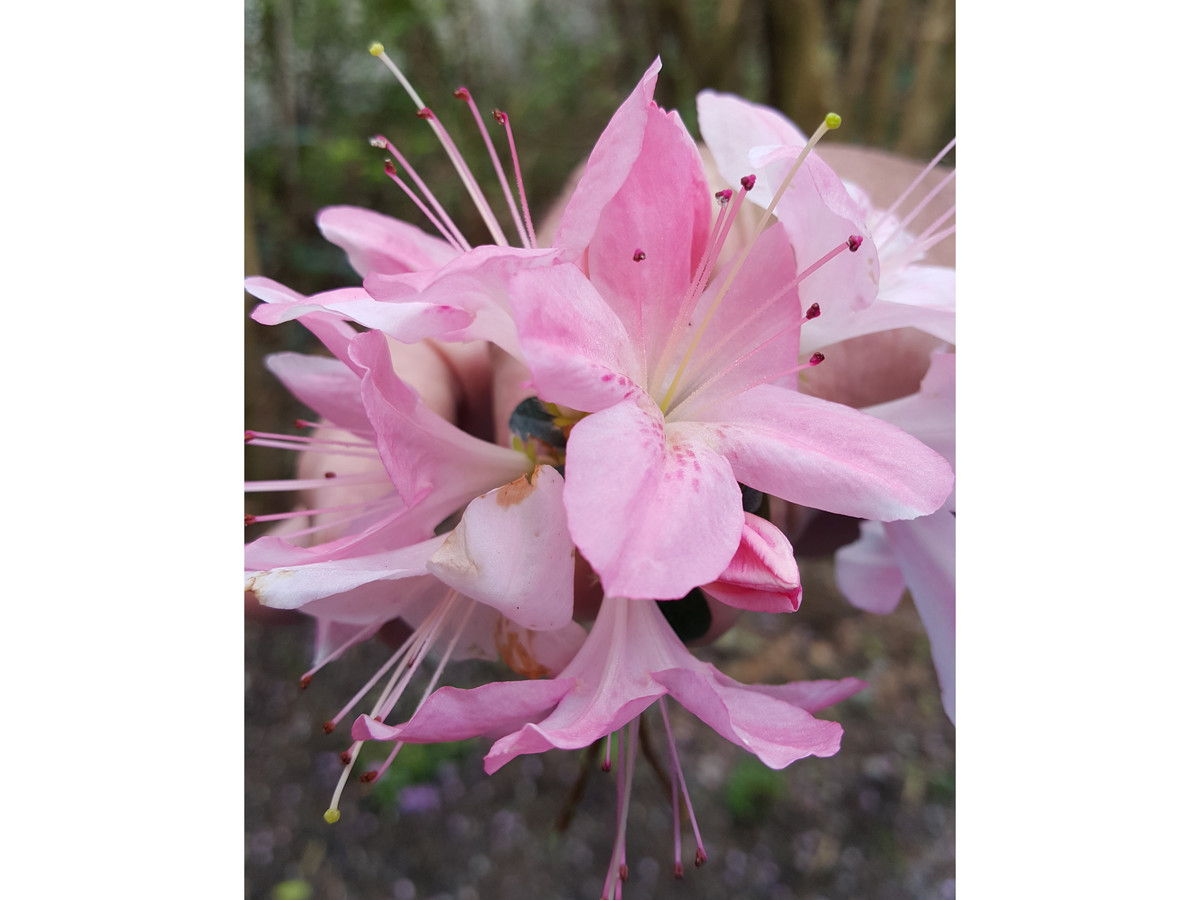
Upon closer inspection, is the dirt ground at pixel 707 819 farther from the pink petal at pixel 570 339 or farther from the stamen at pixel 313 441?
the pink petal at pixel 570 339

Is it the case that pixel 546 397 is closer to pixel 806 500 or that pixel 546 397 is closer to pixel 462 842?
pixel 806 500

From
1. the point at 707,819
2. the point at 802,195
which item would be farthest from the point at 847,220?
the point at 707,819

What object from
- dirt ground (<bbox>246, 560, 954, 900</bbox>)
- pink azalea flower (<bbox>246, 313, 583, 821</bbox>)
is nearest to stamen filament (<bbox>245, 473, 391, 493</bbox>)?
pink azalea flower (<bbox>246, 313, 583, 821</bbox>)

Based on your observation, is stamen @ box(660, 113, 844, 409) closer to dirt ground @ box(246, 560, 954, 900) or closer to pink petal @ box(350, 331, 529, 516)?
pink petal @ box(350, 331, 529, 516)

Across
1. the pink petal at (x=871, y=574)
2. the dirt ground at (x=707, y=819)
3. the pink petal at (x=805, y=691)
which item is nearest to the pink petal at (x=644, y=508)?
the pink petal at (x=805, y=691)

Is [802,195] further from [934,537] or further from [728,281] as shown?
[934,537]

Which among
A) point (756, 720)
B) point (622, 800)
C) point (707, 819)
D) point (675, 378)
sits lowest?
point (707, 819)
